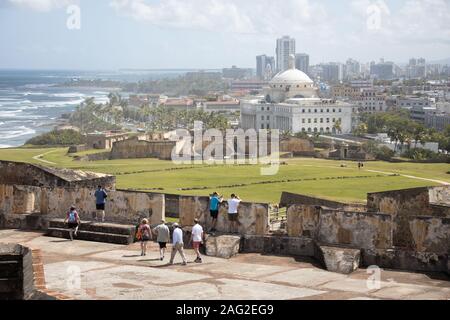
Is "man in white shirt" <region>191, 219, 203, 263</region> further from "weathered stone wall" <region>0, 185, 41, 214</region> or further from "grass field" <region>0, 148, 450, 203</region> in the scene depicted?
"grass field" <region>0, 148, 450, 203</region>

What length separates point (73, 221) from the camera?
17297 millimetres

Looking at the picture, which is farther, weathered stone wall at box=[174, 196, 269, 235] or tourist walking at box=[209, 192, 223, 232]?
tourist walking at box=[209, 192, 223, 232]

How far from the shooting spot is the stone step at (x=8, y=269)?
1153 centimetres

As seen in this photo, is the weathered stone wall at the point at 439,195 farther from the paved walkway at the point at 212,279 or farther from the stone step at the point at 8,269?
the stone step at the point at 8,269

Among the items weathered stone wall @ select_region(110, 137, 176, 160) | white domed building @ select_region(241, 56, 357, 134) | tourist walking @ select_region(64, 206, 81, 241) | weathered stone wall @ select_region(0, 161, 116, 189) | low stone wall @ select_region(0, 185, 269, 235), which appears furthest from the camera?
white domed building @ select_region(241, 56, 357, 134)

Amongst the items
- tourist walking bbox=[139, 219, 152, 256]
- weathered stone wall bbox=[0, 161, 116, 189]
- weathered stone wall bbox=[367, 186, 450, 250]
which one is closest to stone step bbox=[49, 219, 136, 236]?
tourist walking bbox=[139, 219, 152, 256]

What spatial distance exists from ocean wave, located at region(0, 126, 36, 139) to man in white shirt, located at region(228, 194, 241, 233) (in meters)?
91.2

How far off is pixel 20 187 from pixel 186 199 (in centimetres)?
407

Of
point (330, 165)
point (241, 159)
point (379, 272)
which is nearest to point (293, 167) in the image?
point (330, 165)

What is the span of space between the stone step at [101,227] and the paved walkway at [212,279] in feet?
2.48

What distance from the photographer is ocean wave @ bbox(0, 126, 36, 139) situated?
106 m

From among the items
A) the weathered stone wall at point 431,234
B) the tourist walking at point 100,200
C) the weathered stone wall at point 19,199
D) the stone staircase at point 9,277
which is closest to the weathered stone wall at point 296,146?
the weathered stone wall at point 19,199

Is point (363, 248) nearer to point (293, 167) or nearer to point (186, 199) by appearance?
point (186, 199)
